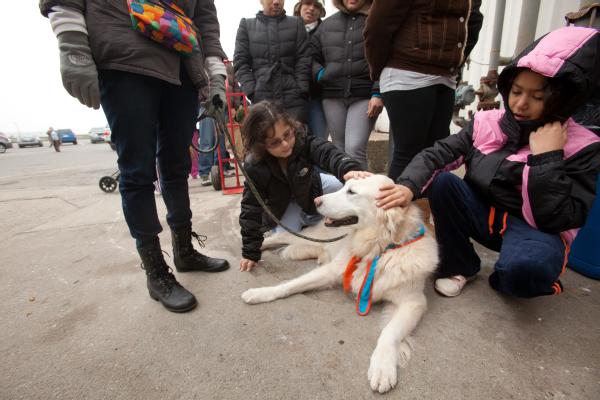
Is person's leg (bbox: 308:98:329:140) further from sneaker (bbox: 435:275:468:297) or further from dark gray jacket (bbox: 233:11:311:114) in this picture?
sneaker (bbox: 435:275:468:297)

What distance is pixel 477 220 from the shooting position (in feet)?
5.05

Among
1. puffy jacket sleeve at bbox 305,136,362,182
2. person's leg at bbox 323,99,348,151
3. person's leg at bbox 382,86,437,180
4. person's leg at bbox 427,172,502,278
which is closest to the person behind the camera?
person's leg at bbox 427,172,502,278

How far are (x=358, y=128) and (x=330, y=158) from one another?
0.62m

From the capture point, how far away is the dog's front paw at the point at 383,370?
41.3 inches

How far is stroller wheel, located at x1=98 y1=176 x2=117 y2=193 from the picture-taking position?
4556 mm

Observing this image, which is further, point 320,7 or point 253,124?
point 320,7

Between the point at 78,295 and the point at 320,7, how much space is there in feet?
10.5

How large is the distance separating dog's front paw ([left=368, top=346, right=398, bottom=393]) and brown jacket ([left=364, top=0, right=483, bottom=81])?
1.55 m

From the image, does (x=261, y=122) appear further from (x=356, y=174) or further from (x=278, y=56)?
(x=278, y=56)

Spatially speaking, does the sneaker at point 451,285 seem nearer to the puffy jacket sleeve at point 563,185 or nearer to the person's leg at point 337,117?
the puffy jacket sleeve at point 563,185

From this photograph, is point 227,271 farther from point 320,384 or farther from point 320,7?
point 320,7

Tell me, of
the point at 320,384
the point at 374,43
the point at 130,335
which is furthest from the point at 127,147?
the point at 374,43

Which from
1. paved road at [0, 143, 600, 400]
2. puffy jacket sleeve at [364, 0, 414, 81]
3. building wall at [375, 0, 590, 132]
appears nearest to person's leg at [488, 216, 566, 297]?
paved road at [0, 143, 600, 400]

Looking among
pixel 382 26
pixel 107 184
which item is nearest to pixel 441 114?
pixel 382 26
